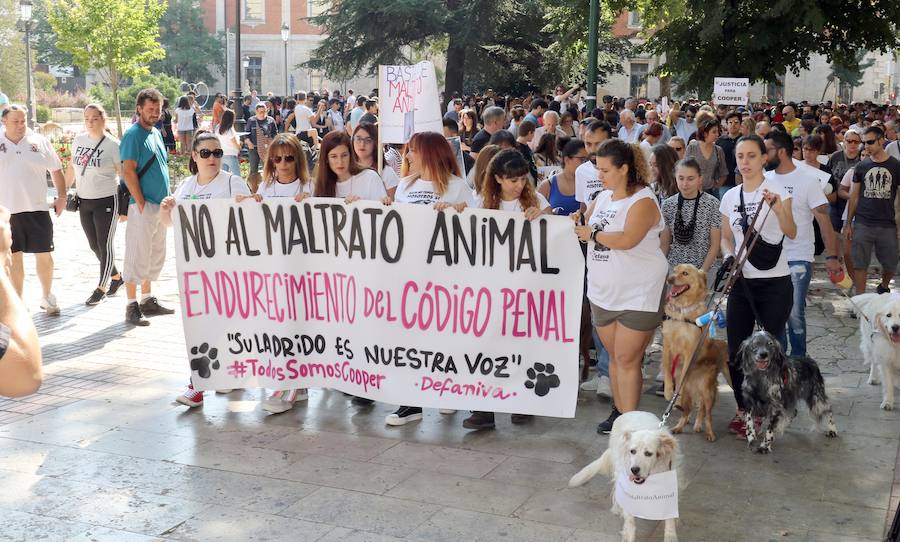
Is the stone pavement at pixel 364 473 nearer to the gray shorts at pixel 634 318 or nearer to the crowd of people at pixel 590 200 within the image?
the crowd of people at pixel 590 200

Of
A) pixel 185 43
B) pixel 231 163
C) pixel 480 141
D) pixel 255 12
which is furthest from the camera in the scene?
pixel 255 12

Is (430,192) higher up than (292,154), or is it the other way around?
(292,154)

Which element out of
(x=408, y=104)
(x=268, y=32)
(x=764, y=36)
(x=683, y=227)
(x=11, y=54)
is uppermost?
(x=268, y=32)

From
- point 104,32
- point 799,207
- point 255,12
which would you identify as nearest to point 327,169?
point 799,207

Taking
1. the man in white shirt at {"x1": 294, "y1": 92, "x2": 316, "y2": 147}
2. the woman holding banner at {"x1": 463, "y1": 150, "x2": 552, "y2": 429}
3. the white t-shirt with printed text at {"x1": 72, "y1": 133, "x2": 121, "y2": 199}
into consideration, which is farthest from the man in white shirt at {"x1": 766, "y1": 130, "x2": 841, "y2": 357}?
the man in white shirt at {"x1": 294, "y1": 92, "x2": 316, "y2": 147}

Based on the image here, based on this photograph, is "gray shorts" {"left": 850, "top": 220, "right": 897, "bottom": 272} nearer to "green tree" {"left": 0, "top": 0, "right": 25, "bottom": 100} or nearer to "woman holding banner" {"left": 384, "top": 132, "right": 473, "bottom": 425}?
"woman holding banner" {"left": 384, "top": 132, "right": 473, "bottom": 425}

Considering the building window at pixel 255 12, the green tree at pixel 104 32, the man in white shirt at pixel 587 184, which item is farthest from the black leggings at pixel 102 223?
the building window at pixel 255 12

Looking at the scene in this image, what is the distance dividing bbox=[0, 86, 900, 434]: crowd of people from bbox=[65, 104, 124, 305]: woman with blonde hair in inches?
0.6

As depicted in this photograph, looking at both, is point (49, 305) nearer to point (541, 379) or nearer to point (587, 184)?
point (587, 184)

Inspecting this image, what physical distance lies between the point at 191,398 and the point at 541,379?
245 centimetres

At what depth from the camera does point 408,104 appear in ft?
26.9

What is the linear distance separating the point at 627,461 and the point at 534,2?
124ft

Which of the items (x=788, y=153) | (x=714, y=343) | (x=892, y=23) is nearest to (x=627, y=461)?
(x=714, y=343)

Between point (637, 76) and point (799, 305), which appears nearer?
point (799, 305)
